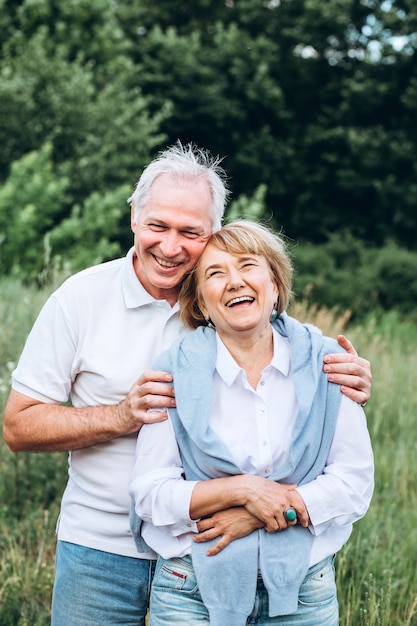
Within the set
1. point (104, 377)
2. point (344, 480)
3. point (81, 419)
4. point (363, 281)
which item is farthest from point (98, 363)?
point (363, 281)

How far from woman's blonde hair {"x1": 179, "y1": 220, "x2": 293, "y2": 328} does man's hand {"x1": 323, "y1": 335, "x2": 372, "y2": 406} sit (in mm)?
297

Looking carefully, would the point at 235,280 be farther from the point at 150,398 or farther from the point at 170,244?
the point at 150,398

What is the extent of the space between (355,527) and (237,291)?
2.25 meters

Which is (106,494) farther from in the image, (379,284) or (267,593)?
(379,284)

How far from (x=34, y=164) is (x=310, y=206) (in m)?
14.5

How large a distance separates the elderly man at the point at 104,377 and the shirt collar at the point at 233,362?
0.26 metres

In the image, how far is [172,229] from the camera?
2.67 metres

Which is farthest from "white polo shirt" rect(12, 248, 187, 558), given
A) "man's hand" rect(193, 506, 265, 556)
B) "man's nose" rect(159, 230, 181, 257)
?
"man's hand" rect(193, 506, 265, 556)

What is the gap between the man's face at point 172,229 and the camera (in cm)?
266

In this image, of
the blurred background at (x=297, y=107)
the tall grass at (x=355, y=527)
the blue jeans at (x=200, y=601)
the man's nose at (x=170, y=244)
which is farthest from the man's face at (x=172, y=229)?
the blurred background at (x=297, y=107)

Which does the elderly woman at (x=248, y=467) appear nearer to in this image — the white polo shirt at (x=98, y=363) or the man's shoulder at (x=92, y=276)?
the white polo shirt at (x=98, y=363)

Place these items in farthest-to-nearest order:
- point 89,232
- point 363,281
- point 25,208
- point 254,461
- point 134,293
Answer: point 363,281, point 89,232, point 25,208, point 134,293, point 254,461

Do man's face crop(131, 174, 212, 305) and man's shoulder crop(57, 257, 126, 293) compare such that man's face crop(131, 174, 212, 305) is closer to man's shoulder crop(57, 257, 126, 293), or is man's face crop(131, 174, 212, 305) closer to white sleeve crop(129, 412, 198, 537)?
man's shoulder crop(57, 257, 126, 293)

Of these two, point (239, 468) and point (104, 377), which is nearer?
point (239, 468)
